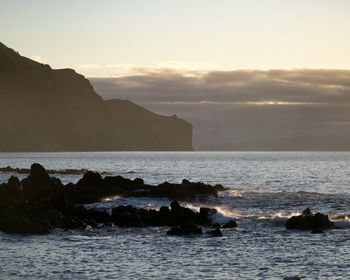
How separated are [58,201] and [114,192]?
63.9ft

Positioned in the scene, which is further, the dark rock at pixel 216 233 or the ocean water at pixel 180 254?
the dark rock at pixel 216 233

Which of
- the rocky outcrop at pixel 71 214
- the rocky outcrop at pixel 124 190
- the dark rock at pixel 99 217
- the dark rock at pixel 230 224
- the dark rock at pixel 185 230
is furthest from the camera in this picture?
the rocky outcrop at pixel 124 190

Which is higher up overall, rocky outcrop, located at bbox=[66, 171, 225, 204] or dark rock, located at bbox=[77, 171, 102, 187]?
dark rock, located at bbox=[77, 171, 102, 187]

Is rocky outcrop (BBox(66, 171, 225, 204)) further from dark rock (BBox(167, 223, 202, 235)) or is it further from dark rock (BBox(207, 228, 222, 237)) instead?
dark rock (BBox(207, 228, 222, 237))

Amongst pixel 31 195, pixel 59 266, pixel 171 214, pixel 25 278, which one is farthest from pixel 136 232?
pixel 31 195

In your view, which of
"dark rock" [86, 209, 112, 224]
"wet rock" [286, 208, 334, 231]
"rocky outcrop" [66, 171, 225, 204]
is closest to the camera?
"wet rock" [286, 208, 334, 231]

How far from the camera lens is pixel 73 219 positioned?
52.2 metres

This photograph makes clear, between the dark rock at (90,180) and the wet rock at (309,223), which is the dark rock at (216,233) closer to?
→ the wet rock at (309,223)

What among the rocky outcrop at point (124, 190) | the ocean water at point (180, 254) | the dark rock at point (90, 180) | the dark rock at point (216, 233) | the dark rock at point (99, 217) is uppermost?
the dark rock at point (90, 180)

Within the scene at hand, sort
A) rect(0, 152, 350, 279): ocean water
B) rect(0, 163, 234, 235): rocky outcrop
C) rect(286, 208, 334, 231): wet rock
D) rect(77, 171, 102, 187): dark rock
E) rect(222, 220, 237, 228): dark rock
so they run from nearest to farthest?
rect(0, 152, 350, 279): ocean water → rect(0, 163, 234, 235): rocky outcrop → rect(286, 208, 334, 231): wet rock → rect(222, 220, 237, 228): dark rock → rect(77, 171, 102, 187): dark rock

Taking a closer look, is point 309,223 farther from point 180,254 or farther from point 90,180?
point 90,180

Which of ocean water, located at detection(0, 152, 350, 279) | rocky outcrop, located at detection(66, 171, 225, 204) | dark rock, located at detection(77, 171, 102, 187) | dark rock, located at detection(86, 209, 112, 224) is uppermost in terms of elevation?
dark rock, located at detection(77, 171, 102, 187)

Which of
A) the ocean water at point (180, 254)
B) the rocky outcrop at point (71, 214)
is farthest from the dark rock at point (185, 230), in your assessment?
the ocean water at point (180, 254)

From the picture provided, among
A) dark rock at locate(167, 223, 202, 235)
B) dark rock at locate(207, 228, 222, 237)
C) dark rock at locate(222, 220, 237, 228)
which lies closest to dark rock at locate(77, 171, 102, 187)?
dark rock at locate(222, 220, 237, 228)
